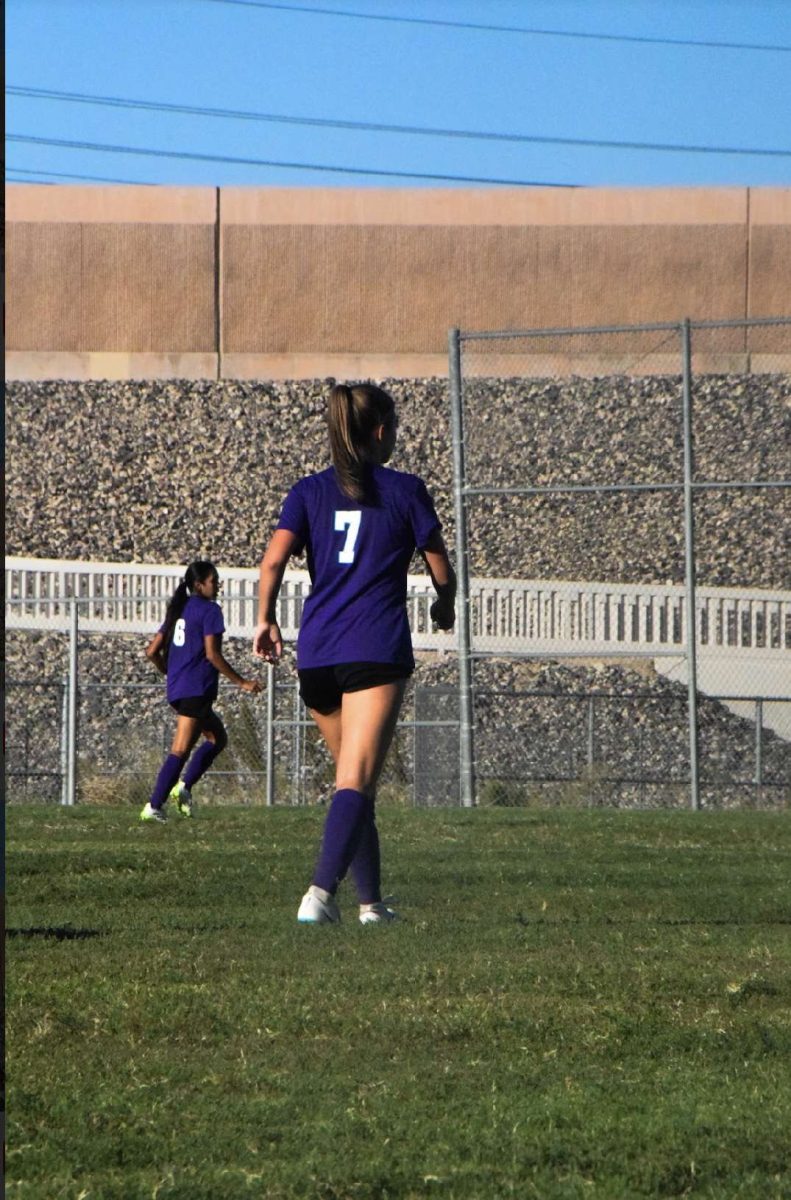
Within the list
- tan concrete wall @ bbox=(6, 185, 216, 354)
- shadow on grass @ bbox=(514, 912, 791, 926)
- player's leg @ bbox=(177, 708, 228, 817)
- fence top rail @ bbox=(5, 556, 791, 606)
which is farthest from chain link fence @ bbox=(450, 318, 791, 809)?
shadow on grass @ bbox=(514, 912, 791, 926)

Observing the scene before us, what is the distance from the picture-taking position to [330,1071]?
3.98 metres

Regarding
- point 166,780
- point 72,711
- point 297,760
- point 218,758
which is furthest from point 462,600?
point 218,758

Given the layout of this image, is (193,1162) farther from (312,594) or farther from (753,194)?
(753,194)

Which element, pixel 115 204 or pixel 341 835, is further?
pixel 115 204

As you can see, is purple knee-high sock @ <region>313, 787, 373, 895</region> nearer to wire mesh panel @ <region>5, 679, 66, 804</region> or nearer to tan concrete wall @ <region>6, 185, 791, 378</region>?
wire mesh panel @ <region>5, 679, 66, 804</region>

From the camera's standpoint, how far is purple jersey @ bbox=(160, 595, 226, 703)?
42.4 feet

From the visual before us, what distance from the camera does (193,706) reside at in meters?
13.1

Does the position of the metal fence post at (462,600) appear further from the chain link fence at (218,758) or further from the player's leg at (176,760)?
the player's leg at (176,760)

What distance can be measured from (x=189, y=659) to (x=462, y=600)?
309cm

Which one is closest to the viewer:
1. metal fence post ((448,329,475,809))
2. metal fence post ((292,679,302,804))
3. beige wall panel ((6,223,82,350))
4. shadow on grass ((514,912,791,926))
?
shadow on grass ((514,912,791,926))

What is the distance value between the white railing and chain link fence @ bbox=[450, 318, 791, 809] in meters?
0.06

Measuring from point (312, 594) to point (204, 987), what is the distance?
1826mm

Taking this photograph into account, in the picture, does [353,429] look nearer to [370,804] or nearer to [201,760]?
[370,804]

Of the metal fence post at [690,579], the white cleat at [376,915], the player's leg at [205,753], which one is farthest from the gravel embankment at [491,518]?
the white cleat at [376,915]
